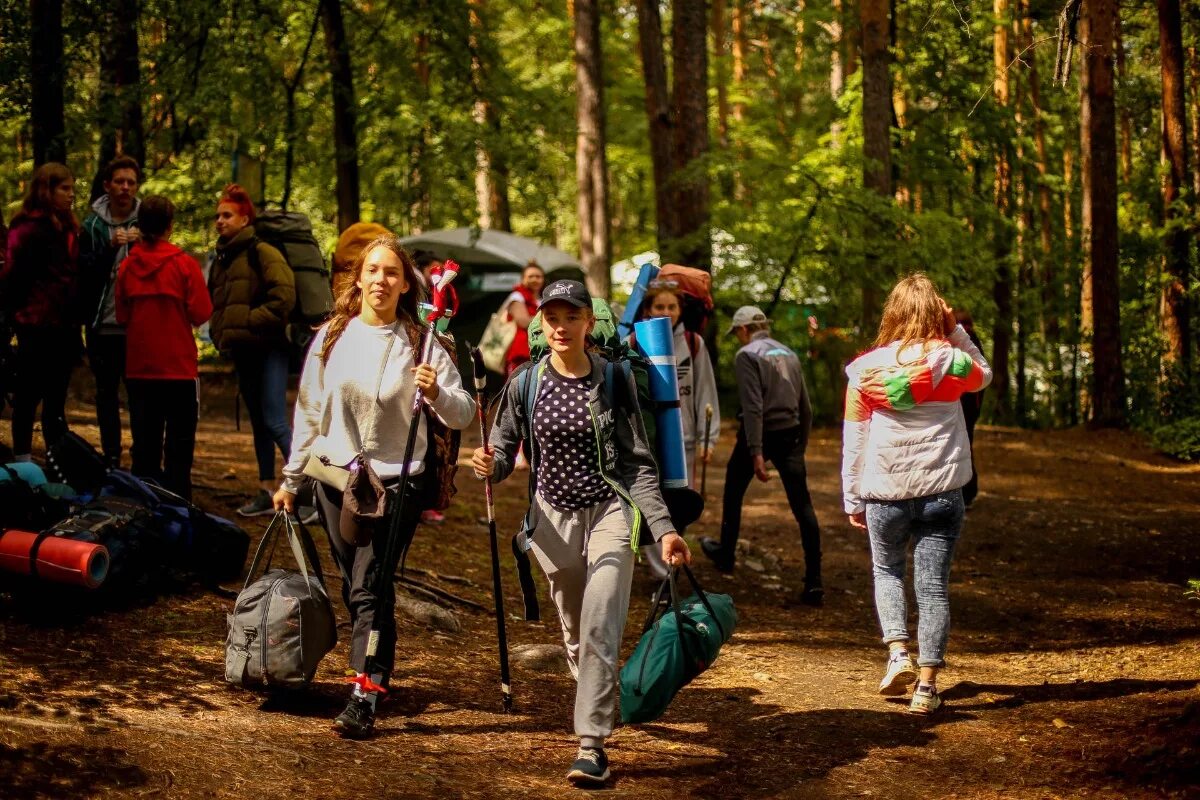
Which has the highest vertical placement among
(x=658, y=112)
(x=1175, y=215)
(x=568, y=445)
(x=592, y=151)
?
(x=592, y=151)

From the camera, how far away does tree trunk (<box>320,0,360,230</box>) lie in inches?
516

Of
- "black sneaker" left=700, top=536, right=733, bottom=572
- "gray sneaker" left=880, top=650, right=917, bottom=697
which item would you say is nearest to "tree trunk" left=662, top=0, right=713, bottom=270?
"black sneaker" left=700, top=536, right=733, bottom=572

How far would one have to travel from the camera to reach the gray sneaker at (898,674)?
20.5ft

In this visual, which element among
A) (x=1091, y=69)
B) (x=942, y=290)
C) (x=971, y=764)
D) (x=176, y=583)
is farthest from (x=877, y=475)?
(x=1091, y=69)

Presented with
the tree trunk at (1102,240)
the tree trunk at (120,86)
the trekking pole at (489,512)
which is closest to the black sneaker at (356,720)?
the trekking pole at (489,512)

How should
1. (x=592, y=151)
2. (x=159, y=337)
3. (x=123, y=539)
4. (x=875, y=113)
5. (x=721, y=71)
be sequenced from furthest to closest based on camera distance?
(x=721, y=71)
(x=592, y=151)
(x=875, y=113)
(x=159, y=337)
(x=123, y=539)

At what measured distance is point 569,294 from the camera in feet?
16.4

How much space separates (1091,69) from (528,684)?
15.0 meters

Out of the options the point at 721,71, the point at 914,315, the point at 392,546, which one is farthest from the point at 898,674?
the point at 721,71

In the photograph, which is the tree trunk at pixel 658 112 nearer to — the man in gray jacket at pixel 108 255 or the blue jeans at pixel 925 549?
the man in gray jacket at pixel 108 255

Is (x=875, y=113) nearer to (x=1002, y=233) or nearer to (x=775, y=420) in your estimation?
(x=1002, y=233)

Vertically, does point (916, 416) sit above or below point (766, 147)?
below

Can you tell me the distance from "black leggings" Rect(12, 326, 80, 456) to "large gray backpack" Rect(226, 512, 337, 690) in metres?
3.49

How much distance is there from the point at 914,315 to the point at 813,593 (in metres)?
3.53
